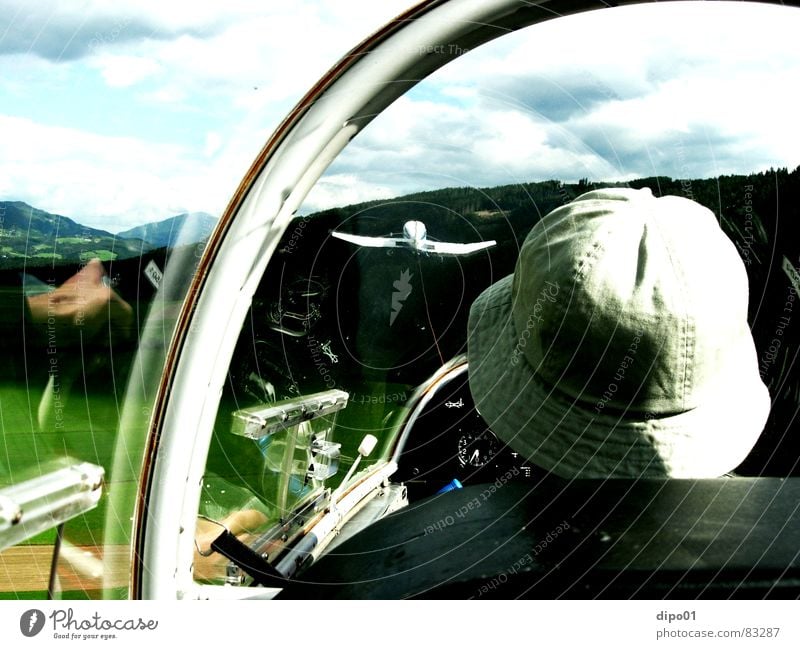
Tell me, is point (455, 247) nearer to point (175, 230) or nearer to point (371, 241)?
point (371, 241)

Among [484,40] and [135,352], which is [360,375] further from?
[484,40]

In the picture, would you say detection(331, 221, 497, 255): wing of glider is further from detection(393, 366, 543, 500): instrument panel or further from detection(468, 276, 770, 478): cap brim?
detection(468, 276, 770, 478): cap brim

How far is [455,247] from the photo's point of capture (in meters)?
1.02

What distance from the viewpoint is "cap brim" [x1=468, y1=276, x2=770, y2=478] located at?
0.62 meters

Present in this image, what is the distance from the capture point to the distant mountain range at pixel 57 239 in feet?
2.84

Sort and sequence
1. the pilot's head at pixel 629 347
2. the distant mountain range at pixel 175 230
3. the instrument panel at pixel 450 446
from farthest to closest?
the instrument panel at pixel 450 446 < the distant mountain range at pixel 175 230 < the pilot's head at pixel 629 347

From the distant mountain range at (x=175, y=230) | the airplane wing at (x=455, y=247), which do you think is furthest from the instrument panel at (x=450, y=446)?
the distant mountain range at (x=175, y=230)

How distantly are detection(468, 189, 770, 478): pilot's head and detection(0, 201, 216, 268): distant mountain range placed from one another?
46 centimetres

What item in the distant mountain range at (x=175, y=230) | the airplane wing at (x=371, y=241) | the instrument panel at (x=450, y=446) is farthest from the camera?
the instrument panel at (x=450, y=446)

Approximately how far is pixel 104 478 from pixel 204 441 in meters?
0.16

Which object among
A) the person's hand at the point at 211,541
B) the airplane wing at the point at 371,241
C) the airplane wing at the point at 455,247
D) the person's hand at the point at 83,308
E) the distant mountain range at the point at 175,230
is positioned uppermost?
the distant mountain range at the point at 175,230

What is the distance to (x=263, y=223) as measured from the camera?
2.48ft

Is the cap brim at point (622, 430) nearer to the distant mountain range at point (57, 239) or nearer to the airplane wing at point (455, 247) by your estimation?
the airplane wing at point (455, 247)

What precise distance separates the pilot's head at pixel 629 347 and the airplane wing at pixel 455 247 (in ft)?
1.07
